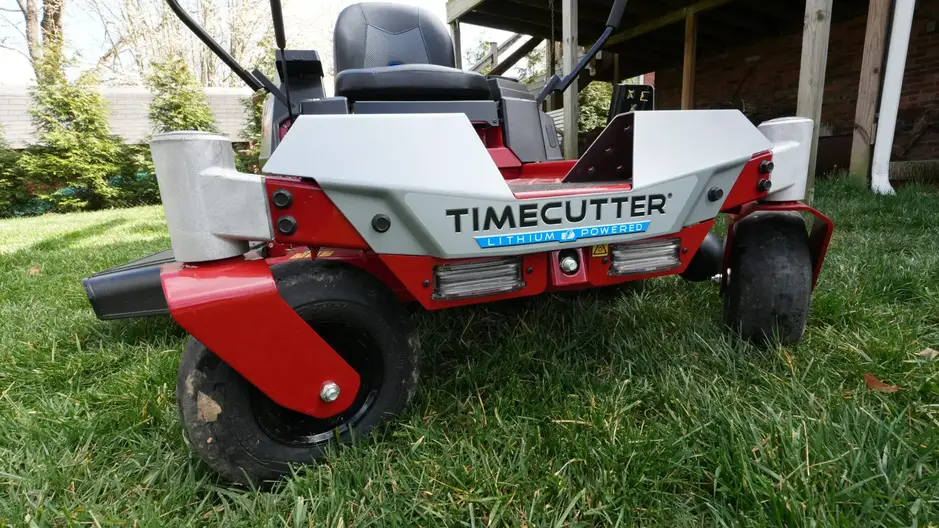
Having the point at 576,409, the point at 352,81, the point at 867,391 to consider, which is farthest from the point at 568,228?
the point at 352,81

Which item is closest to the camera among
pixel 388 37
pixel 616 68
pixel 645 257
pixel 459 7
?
pixel 645 257

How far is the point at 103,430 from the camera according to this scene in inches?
49.6

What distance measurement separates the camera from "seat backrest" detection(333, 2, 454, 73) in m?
2.38

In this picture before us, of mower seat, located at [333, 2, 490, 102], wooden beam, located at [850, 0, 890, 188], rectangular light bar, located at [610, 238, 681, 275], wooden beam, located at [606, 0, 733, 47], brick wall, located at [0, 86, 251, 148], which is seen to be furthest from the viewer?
brick wall, located at [0, 86, 251, 148]

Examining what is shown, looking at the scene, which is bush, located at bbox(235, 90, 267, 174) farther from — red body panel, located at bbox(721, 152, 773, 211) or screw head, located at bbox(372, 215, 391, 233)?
red body panel, located at bbox(721, 152, 773, 211)

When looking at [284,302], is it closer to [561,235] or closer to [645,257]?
[561,235]

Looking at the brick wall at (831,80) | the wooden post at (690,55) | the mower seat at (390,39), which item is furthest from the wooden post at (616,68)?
the mower seat at (390,39)

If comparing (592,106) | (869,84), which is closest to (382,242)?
(869,84)

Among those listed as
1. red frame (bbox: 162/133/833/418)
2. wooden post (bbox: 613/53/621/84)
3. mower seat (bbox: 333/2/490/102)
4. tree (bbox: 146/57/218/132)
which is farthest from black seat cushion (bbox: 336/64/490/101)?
tree (bbox: 146/57/218/132)

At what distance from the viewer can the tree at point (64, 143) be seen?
944 cm

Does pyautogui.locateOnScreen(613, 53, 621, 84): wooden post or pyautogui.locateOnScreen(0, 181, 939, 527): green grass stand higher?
pyautogui.locateOnScreen(613, 53, 621, 84): wooden post

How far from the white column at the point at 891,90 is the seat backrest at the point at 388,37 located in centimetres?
398

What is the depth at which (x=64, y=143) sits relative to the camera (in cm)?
944

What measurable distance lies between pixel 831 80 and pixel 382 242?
8560 mm
